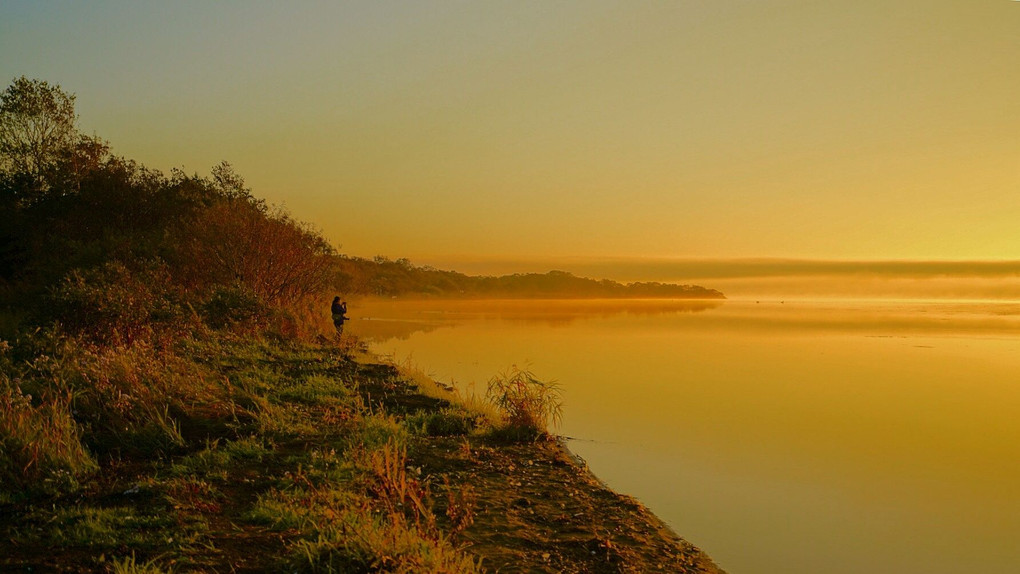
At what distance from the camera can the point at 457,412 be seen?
12.0 metres

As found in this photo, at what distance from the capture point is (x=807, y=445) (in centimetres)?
1320

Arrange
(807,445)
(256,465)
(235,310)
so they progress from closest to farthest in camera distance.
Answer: (256,465) < (807,445) < (235,310)

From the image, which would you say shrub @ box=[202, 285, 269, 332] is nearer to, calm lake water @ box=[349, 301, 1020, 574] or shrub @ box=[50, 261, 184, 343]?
shrub @ box=[50, 261, 184, 343]

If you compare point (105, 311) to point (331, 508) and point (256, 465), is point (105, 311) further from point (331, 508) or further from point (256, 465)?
point (331, 508)

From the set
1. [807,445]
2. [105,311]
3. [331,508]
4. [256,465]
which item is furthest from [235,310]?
[807,445]

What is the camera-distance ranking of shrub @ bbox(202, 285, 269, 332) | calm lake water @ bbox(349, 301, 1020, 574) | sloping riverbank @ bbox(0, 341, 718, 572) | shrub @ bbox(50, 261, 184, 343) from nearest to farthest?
sloping riverbank @ bbox(0, 341, 718, 572) → calm lake water @ bbox(349, 301, 1020, 574) → shrub @ bbox(50, 261, 184, 343) → shrub @ bbox(202, 285, 269, 332)

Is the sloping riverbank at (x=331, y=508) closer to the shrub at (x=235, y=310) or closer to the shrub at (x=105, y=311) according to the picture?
the shrub at (x=105, y=311)

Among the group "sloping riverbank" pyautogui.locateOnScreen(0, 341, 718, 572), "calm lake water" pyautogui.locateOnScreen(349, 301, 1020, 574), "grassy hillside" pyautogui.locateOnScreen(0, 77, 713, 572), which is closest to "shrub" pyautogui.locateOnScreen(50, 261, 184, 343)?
"grassy hillside" pyautogui.locateOnScreen(0, 77, 713, 572)

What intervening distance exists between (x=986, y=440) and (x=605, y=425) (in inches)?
322

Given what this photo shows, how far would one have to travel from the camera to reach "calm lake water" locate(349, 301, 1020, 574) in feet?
27.7

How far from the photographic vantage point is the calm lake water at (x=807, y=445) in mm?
8453

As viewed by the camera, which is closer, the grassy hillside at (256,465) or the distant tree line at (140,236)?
the grassy hillside at (256,465)

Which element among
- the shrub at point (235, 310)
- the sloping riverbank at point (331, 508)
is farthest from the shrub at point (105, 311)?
the shrub at point (235, 310)

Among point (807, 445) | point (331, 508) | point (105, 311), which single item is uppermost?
point (105, 311)
